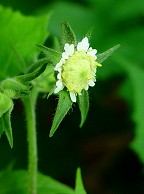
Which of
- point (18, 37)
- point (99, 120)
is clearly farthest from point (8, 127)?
Answer: point (99, 120)

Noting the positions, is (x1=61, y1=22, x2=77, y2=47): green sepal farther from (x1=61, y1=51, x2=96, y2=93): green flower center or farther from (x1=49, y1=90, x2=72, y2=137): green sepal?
(x1=49, y1=90, x2=72, y2=137): green sepal

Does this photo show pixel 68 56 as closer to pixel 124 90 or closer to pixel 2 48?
pixel 2 48

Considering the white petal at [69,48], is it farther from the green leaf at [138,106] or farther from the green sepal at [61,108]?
the green leaf at [138,106]

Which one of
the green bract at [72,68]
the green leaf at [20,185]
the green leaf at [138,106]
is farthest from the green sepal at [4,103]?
the green leaf at [138,106]

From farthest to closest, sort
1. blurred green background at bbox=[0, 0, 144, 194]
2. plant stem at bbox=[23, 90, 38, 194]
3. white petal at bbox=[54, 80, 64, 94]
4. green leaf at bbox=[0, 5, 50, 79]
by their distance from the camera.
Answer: blurred green background at bbox=[0, 0, 144, 194] → green leaf at bbox=[0, 5, 50, 79] → plant stem at bbox=[23, 90, 38, 194] → white petal at bbox=[54, 80, 64, 94]

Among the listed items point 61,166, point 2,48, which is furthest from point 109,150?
point 2,48

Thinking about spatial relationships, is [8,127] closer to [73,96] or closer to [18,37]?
[73,96]

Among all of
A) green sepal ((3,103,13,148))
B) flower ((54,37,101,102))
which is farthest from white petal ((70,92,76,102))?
green sepal ((3,103,13,148))
